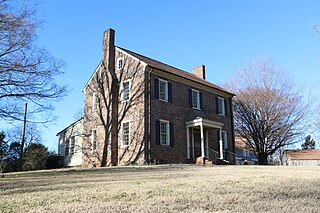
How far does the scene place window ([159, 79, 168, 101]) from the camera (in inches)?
709

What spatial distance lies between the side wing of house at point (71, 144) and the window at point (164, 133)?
22.4ft

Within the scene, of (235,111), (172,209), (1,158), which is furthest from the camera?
(235,111)

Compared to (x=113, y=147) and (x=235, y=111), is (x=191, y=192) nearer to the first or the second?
(x=113, y=147)

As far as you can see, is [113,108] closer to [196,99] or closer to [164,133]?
[164,133]

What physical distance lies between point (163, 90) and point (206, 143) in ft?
15.9

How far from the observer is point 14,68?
13297 mm

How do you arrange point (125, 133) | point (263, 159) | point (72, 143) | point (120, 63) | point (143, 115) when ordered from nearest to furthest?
1. point (143, 115)
2. point (125, 133)
3. point (120, 63)
4. point (72, 143)
5. point (263, 159)

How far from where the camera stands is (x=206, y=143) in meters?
20.0

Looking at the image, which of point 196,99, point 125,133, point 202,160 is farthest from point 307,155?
point 125,133

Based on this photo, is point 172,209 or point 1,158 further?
point 1,158

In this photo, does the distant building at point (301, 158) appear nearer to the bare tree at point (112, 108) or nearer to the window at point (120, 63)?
the bare tree at point (112, 108)

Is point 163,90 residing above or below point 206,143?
above

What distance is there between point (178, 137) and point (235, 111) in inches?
449

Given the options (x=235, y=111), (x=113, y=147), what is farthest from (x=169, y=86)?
(x=235, y=111)
